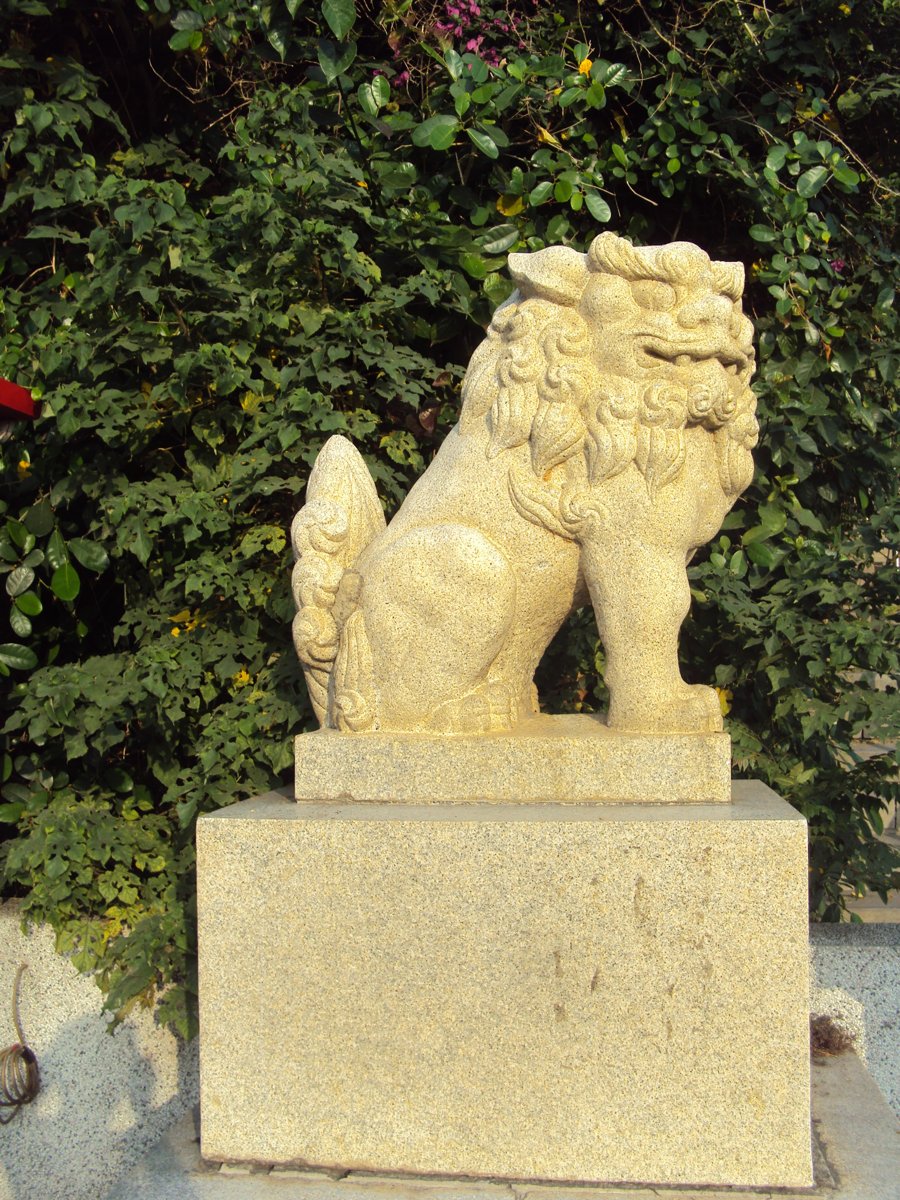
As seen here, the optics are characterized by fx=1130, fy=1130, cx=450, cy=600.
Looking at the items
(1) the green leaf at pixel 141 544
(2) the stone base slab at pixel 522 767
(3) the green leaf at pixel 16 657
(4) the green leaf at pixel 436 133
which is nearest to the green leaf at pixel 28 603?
(3) the green leaf at pixel 16 657

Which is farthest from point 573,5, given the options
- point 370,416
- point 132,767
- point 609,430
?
point 132,767

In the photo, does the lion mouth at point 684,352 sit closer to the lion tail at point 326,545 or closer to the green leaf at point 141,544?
the lion tail at point 326,545

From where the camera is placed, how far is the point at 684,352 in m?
2.52

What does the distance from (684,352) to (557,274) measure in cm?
34

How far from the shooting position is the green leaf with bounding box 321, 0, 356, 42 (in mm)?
3547

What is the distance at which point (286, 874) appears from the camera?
7.90 ft

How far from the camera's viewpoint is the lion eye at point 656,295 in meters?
2.53

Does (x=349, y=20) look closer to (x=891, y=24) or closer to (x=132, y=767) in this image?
(x=891, y=24)

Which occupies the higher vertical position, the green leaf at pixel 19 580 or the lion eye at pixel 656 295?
the lion eye at pixel 656 295

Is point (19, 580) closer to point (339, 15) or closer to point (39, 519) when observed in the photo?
point (39, 519)

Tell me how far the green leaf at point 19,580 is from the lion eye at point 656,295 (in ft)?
7.30

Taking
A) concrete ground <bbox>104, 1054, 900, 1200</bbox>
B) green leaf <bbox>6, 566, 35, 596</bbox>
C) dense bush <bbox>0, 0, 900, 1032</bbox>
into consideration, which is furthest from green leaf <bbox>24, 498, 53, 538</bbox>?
concrete ground <bbox>104, 1054, 900, 1200</bbox>

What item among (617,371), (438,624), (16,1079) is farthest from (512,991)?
(16,1079)

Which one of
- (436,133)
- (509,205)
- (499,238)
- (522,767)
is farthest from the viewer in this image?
(509,205)
